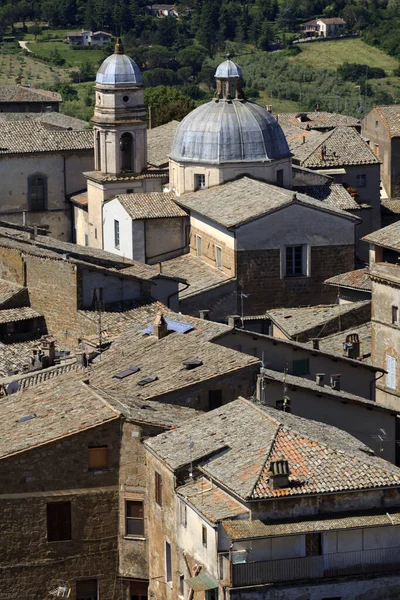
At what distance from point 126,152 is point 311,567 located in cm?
4152

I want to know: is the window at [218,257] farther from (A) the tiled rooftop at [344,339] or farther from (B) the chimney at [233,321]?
(B) the chimney at [233,321]

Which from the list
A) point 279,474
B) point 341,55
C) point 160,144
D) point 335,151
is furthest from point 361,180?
point 341,55

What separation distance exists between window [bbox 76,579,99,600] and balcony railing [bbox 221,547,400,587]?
549 cm

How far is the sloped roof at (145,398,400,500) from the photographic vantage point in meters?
39.5

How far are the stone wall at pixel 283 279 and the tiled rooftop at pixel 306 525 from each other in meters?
30.0

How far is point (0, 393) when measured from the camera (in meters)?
50.9

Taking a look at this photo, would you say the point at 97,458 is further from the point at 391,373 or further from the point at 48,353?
the point at 391,373

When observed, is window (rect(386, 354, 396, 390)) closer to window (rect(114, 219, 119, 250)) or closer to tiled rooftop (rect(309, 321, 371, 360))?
tiled rooftop (rect(309, 321, 371, 360))

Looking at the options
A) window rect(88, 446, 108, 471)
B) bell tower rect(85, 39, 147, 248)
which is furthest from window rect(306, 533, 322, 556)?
bell tower rect(85, 39, 147, 248)

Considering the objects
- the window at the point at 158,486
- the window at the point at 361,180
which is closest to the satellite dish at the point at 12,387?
the window at the point at 158,486

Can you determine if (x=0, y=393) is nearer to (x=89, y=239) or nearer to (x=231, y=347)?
(x=231, y=347)

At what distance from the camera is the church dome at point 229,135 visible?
246 ft

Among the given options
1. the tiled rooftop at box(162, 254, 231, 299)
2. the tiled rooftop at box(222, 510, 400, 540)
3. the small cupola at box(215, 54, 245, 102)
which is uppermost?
the small cupola at box(215, 54, 245, 102)

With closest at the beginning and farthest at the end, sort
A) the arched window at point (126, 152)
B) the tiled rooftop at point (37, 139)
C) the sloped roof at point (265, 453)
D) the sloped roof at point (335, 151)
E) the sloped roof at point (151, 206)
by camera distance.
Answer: the sloped roof at point (265, 453) → the sloped roof at point (151, 206) → the arched window at point (126, 152) → the sloped roof at point (335, 151) → the tiled rooftop at point (37, 139)
